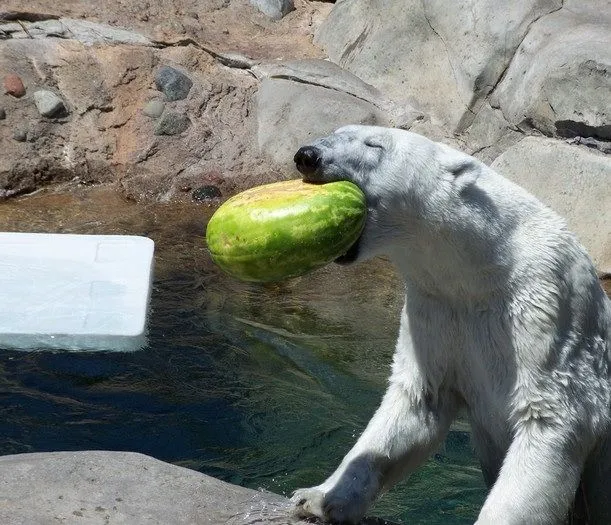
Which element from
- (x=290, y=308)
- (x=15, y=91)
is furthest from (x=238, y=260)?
(x=15, y=91)

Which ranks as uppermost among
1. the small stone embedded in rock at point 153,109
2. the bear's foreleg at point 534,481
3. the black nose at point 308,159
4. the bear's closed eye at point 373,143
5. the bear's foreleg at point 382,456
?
the bear's closed eye at point 373,143

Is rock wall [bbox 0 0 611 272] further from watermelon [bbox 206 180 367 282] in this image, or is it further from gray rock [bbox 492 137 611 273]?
watermelon [bbox 206 180 367 282]

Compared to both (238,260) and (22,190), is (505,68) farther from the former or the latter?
(238,260)

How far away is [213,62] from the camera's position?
834cm

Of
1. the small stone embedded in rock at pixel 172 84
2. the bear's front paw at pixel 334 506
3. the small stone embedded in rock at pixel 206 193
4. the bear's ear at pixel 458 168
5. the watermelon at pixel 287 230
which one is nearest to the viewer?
the watermelon at pixel 287 230

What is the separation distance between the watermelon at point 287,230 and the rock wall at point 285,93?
167 inches

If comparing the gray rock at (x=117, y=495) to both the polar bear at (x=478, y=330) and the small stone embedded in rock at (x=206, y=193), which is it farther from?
the small stone embedded in rock at (x=206, y=193)

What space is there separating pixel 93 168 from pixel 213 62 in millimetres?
1386

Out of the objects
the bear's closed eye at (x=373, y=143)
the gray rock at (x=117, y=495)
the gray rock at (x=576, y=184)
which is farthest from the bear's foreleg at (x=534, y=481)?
the gray rock at (x=576, y=184)

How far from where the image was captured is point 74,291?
472 centimetres

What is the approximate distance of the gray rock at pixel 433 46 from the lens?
7656 millimetres

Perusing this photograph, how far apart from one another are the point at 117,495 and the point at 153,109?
5.07 metres

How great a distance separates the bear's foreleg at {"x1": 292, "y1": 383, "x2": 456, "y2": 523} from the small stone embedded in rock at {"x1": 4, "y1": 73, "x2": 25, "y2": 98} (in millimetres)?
5074

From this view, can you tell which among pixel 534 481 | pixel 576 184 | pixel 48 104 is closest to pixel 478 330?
pixel 534 481
